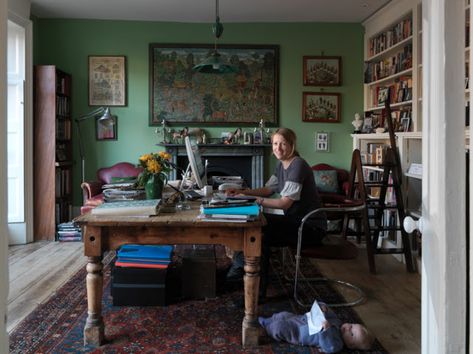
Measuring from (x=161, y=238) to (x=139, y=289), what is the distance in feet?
2.66

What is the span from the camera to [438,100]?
116 cm

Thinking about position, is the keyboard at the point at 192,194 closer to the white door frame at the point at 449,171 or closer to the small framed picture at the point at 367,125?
the white door frame at the point at 449,171

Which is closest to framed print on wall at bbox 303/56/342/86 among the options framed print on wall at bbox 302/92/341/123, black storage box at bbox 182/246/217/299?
framed print on wall at bbox 302/92/341/123

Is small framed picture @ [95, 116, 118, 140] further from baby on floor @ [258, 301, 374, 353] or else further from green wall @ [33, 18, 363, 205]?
baby on floor @ [258, 301, 374, 353]

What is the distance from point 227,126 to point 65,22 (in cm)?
260

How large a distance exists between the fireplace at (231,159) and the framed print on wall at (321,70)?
3.79 ft

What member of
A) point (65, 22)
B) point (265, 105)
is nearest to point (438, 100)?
point (265, 105)

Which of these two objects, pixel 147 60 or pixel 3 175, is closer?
pixel 3 175

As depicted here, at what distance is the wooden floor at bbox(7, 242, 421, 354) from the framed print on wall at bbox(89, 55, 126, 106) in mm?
2106

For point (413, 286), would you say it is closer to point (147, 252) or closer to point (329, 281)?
Result: point (329, 281)

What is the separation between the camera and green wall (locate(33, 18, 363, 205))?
624 cm

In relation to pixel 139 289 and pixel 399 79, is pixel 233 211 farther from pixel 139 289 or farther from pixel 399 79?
pixel 399 79

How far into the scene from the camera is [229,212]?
242 cm

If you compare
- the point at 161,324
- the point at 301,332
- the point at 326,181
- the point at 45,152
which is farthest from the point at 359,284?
the point at 45,152
